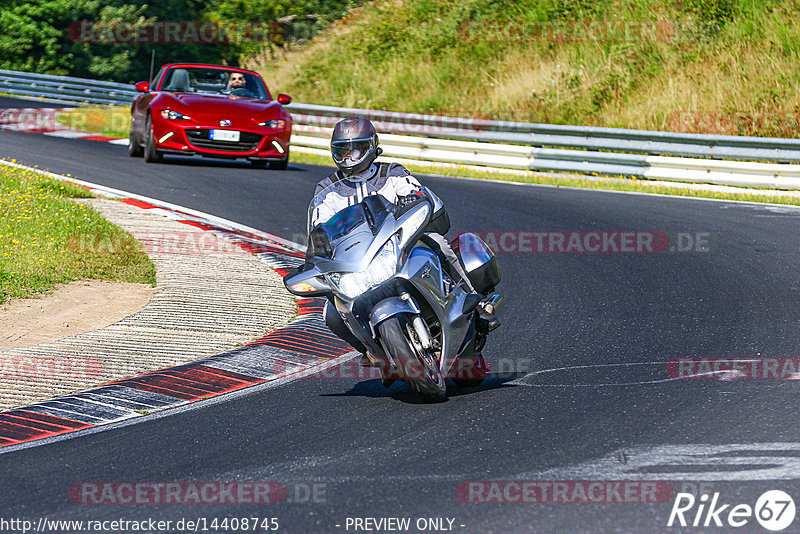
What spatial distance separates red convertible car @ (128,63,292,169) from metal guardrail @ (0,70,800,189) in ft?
10.6

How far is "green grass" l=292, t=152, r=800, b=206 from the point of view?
18.0 m

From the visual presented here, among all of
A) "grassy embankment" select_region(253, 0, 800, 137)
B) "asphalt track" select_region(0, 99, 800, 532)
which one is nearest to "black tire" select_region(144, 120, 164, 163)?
"asphalt track" select_region(0, 99, 800, 532)

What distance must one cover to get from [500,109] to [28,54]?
63.2 ft

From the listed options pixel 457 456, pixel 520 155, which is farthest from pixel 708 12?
pixel 457 456

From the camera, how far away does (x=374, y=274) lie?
635 cm

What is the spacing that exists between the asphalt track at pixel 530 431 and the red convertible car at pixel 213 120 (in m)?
8.26

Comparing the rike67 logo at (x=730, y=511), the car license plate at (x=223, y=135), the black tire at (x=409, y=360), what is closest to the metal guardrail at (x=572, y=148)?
the car license plate at (x=223, y=135)

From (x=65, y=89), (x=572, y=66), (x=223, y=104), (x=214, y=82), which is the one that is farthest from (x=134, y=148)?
(x=65, y=89)

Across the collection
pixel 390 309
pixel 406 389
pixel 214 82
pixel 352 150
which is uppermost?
pixel 214 82

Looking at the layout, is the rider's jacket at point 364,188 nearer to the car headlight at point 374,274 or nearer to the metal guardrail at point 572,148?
the car headlight at point 374,274

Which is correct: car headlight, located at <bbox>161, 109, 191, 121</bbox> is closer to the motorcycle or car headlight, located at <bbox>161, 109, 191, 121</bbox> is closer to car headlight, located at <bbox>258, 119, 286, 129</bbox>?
car headlight, located at <bbox>258, 119, 286, 129</bbox>

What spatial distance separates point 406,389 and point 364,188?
1318mm

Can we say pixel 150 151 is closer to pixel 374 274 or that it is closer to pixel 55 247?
pixel 55 247

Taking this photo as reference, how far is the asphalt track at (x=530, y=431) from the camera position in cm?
483
